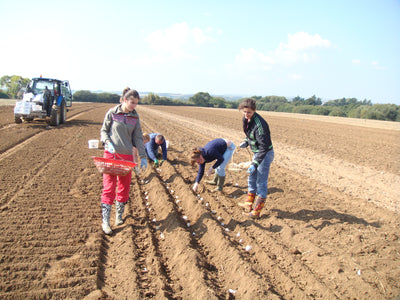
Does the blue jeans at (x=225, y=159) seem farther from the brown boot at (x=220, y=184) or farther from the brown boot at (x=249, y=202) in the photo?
the brown boot at (x=249, y=202)

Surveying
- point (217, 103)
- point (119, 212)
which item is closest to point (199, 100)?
point (217, 103)

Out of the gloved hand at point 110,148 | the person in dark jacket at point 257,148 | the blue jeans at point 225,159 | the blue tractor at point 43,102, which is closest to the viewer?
the gloved hand at point 110,148

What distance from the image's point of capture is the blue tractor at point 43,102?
1220 cm

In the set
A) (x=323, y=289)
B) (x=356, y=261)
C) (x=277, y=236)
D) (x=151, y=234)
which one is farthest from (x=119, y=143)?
Result: (x=356, y=261)

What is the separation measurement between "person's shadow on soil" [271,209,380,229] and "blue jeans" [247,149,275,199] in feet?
2.09

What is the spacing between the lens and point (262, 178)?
14.1 feet

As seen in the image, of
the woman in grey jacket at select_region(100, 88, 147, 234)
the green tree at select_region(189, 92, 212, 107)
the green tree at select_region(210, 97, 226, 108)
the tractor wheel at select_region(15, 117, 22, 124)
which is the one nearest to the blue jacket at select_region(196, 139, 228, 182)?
the woman in grey jacket at select_region(100, 88, 147, 234)

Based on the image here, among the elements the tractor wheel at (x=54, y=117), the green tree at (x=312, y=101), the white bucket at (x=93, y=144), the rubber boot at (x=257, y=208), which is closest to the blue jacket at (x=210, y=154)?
the rubber boot at (x=257, y=208)

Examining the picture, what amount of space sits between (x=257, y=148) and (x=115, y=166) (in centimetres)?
212

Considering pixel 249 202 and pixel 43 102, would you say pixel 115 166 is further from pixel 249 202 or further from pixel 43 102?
pixel 43 102

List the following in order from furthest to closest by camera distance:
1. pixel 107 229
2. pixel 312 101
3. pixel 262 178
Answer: pixel 312 101 < pixel 262 178 < pixel 107 229

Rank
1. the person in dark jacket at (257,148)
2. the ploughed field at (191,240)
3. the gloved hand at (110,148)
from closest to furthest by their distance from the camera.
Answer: the ploughed field at (191,240), the gloved hand at (110,148), the person in dark jacket at (257,148)

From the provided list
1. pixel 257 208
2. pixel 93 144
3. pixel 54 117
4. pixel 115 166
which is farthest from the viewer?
pixel 54 117

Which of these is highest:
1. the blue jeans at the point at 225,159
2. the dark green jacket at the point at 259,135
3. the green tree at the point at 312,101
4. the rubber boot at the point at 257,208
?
the green tree at the point at 312,101
